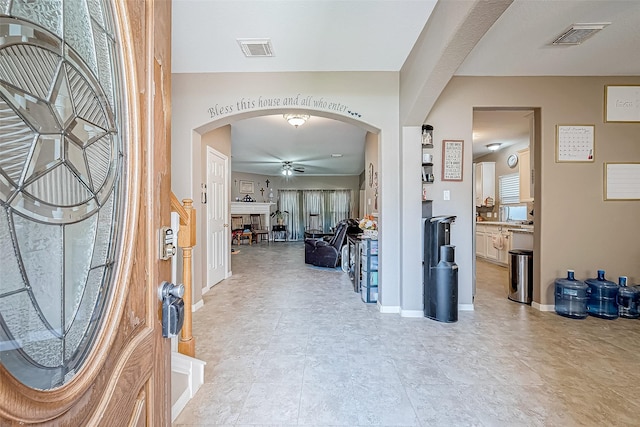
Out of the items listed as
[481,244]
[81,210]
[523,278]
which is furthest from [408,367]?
[481,244]

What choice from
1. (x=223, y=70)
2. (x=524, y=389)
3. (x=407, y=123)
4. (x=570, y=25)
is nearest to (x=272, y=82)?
(x=223, y=70)

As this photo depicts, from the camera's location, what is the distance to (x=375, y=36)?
259 cm

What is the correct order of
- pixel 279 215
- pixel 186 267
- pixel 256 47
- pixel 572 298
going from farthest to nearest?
pixel 279 215, pixel 572 298, pixel 256 47, pixel 186 267

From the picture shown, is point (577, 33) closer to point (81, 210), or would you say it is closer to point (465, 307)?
point (465, 307)

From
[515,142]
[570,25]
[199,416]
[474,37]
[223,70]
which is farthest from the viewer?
[515,142]

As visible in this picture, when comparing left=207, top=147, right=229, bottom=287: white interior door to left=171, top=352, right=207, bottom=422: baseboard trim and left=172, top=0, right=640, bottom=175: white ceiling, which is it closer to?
left=172, top=0, right=640, bottom=175: white ceiling

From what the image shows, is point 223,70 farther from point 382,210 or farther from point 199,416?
point 199,416

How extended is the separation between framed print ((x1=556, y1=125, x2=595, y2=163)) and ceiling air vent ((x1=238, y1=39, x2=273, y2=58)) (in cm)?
338

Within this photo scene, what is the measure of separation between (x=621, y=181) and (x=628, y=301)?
4.42 ft

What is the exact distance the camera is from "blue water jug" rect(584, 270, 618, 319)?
3.06 m

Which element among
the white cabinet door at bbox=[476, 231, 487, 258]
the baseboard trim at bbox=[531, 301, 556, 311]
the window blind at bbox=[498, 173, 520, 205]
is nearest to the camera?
the baseboard trim at bbox=[531, 301, 556, 311]

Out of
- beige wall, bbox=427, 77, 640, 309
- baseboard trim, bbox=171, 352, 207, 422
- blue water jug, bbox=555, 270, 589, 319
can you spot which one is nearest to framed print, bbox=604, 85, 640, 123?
beige wall, bbox=427, 77, 640, 309

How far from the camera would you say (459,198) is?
3.26 meters

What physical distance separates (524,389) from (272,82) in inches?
137
